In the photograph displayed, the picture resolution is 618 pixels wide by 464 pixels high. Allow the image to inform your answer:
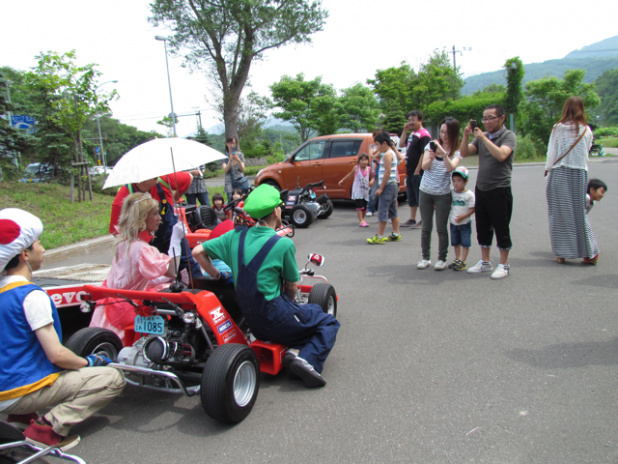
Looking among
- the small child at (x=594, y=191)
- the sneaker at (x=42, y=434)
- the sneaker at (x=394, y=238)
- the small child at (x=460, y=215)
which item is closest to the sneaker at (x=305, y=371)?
the sneaker at (x=42, y=434)

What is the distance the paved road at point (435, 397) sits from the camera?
2496mm

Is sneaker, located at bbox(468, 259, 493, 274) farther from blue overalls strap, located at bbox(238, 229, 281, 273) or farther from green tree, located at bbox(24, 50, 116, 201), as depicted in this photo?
green tree, located at bbox(24, 50, 116, 201)

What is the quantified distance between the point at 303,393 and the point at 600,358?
2298 millimetres

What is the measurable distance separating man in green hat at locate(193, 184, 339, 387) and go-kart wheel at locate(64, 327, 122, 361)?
0.86 m

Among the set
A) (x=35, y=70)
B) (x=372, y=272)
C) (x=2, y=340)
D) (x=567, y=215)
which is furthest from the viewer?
(x=35, y=70)

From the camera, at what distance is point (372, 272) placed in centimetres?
606

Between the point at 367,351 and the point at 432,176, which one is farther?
the point at 432,176

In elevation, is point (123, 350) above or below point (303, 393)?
above

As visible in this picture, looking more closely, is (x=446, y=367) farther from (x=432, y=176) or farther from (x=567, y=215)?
(x=567, y=215)

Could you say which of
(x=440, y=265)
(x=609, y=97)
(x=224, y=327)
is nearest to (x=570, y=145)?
(x=440, y=265)

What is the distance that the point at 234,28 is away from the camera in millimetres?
24125

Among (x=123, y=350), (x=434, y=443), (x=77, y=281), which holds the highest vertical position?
(x=77, y=281)

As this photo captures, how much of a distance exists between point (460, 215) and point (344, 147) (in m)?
6.21

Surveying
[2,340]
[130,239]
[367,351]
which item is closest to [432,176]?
[367,351]
